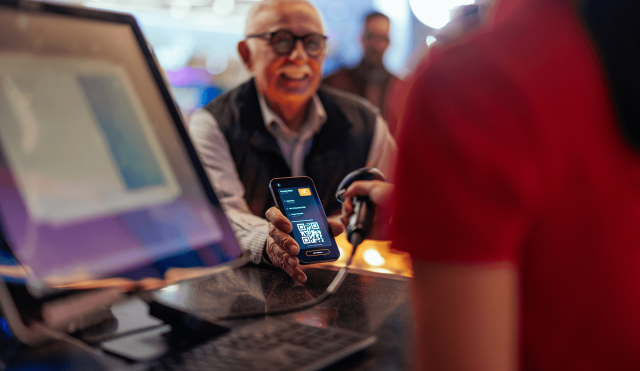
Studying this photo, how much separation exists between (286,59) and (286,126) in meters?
0.25

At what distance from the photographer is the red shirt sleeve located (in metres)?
→ 0.30

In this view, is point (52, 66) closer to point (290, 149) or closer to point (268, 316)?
point (268, 316)

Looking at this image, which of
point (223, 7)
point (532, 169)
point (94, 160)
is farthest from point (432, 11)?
point (532, 169)

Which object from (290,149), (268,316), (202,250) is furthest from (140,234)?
(290,149)

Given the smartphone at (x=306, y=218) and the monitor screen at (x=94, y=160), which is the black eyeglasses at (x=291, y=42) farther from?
the monitor screen at (x=94, y=160)

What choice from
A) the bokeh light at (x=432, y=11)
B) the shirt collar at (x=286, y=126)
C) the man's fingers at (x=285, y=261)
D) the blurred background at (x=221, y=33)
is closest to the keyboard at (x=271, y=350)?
the man's fingers at (x=285, y=261)

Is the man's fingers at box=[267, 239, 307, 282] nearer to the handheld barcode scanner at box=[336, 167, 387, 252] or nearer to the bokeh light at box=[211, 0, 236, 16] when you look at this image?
the handheld barcode scanner at box=[336, 167, 387, 252]

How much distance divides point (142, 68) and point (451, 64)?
47 cm

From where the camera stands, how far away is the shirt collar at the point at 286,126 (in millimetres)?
1725

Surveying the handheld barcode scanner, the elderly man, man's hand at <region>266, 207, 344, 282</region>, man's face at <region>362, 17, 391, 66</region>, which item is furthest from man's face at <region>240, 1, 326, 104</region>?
man's face at <region>362, 17, 391, 66</region>

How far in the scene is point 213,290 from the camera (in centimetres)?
81

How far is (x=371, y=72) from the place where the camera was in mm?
3201

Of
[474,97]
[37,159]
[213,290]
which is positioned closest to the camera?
[474,97]

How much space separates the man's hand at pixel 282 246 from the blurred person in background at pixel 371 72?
7.48 ft
